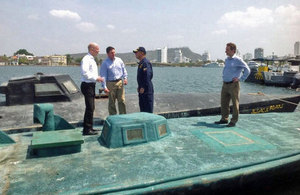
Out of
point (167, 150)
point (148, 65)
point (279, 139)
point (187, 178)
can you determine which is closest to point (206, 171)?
point (187, 178)

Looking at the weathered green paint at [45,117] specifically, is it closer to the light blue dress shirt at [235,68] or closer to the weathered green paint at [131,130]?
the weathered green paint at [131,130]

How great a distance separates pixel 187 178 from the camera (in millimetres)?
4344

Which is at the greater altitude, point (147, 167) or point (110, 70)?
point (110, 70)

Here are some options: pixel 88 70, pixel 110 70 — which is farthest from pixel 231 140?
pixel 110 70

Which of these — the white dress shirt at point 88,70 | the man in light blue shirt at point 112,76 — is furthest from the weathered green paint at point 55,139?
the man in light blue shirt at point 112,76

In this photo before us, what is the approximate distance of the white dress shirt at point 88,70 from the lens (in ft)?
19.6

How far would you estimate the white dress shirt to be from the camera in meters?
5.96

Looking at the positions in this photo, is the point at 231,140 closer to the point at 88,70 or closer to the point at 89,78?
the point at 89,78

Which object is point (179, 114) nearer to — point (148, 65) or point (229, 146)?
point (148, 65)

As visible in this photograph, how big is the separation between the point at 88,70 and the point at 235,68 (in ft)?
12.7

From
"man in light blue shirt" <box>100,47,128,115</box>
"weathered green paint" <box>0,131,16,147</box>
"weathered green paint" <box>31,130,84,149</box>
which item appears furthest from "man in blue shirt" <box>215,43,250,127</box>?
"weathered green paint" <box>0,131,16,147</box>

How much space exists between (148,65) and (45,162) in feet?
13.1

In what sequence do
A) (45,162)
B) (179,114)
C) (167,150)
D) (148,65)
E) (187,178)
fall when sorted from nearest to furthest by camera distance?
(187,178), (45,162), (167,150), (148,65), (179,114)

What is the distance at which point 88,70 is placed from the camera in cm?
601
